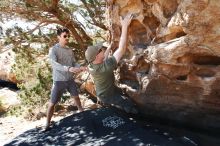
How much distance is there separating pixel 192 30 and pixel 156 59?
0.81 meters

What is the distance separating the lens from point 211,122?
6094 mm

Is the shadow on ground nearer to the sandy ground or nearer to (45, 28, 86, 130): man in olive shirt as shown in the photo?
(45, 28, 86, 130): man in olive shirt

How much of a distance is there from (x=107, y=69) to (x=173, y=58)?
3.64 feet

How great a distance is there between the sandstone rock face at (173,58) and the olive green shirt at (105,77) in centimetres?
34

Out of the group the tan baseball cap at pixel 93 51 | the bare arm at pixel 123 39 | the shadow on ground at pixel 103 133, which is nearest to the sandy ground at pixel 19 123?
the shadow on ground at pixel 103 133

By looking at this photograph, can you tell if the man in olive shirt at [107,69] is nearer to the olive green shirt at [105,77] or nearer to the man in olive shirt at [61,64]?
the olive green shirt at [105,77]

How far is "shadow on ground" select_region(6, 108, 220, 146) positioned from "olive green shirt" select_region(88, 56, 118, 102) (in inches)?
18.5

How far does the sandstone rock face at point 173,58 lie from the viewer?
211 inches

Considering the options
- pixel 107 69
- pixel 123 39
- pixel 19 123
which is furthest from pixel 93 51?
pixel 19 123

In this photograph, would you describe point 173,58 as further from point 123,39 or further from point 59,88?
point 59,88

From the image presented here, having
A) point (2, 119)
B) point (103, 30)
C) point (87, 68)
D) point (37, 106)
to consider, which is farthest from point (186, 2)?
point (2, 119)

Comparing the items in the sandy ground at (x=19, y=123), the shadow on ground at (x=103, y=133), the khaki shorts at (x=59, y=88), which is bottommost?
the sandy ground at (x=19, y=123)

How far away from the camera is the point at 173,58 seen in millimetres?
5738

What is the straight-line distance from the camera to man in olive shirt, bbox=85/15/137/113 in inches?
243
